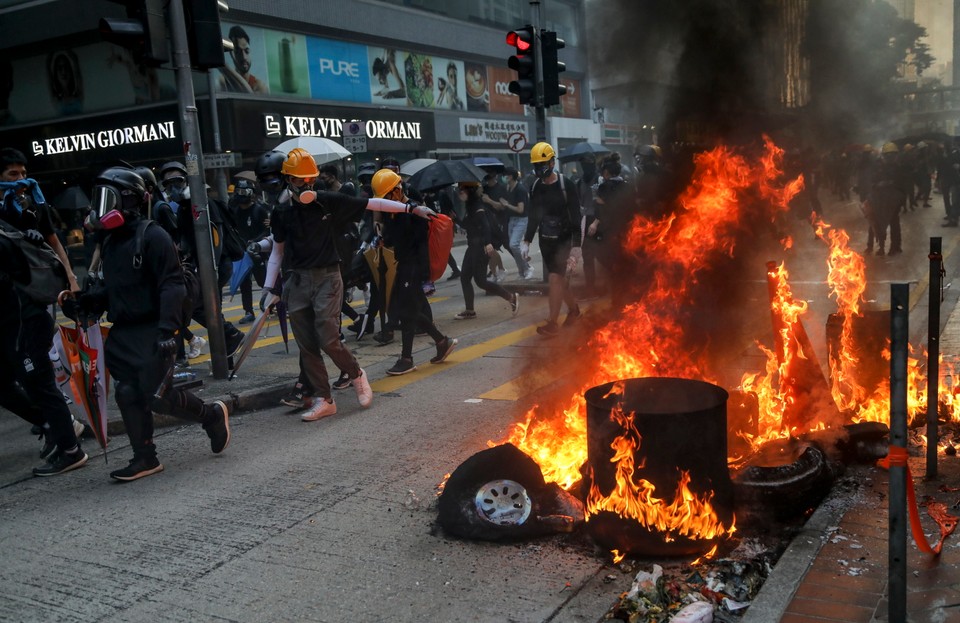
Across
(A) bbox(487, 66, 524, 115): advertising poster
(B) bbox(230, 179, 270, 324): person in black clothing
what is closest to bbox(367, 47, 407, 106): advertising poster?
(A) bbox(487, 66, 524, 115): advertising poster

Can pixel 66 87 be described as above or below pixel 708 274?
above

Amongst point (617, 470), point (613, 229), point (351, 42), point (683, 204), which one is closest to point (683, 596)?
point (617, 470)

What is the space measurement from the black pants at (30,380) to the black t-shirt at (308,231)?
177 cm

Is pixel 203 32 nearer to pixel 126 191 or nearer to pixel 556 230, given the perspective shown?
pixel 126 191

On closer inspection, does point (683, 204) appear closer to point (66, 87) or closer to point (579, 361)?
point (579, 361)

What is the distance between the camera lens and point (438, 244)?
26.0 feet

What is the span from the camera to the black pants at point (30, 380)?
18.3ft

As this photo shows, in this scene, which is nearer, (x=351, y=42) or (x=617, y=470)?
(x=617, y=470)

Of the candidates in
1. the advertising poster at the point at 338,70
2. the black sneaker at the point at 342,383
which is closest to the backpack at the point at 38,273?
the black sneaker at the point at 342,383

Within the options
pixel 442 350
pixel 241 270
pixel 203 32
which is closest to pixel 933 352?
pixel 442 350

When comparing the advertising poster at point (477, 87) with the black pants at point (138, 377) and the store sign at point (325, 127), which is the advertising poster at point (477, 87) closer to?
the store sign at point (325, 127)

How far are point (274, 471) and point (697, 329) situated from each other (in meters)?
2.87

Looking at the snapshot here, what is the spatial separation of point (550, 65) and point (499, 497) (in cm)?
1195

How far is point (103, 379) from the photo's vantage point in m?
5.57
